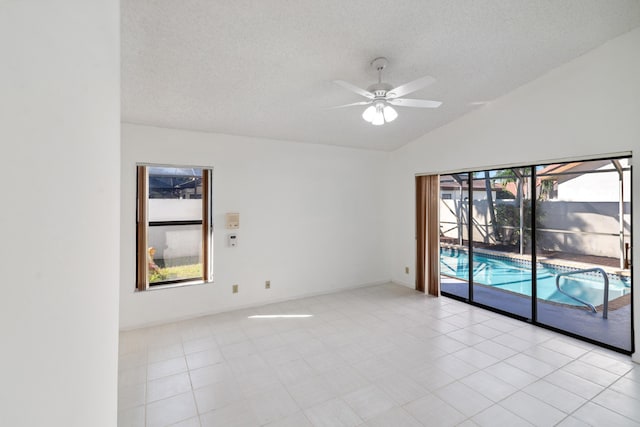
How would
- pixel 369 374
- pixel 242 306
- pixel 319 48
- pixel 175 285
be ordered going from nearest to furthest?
pixel 319 48 < pixel 369 374 < pixel 175 285 < pixel 242 306

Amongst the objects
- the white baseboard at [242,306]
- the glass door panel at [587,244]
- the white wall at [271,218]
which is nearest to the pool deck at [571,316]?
the glass door panel at [587,244]

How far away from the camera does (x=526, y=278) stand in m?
5.10

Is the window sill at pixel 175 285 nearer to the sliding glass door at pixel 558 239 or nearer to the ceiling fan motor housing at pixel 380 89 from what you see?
the ceiling fan motor housing at pixel 380 89

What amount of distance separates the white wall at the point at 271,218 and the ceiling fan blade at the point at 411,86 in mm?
2474

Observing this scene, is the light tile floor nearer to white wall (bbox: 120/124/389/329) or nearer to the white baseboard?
the white baseboard

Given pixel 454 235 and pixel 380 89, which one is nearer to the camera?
pixel 380 89

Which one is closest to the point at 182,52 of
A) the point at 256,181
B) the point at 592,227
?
the point at 256,181

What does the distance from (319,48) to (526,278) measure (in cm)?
504

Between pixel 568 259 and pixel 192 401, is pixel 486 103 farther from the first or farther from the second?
pixel 192 401

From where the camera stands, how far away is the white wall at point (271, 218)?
3.79 metres

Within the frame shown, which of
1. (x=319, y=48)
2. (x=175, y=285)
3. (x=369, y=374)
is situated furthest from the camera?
(x=175, y=285)

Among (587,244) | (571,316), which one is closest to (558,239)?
(587,244)

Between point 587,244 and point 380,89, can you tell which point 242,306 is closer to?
point 380,89

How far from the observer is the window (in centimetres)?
383
